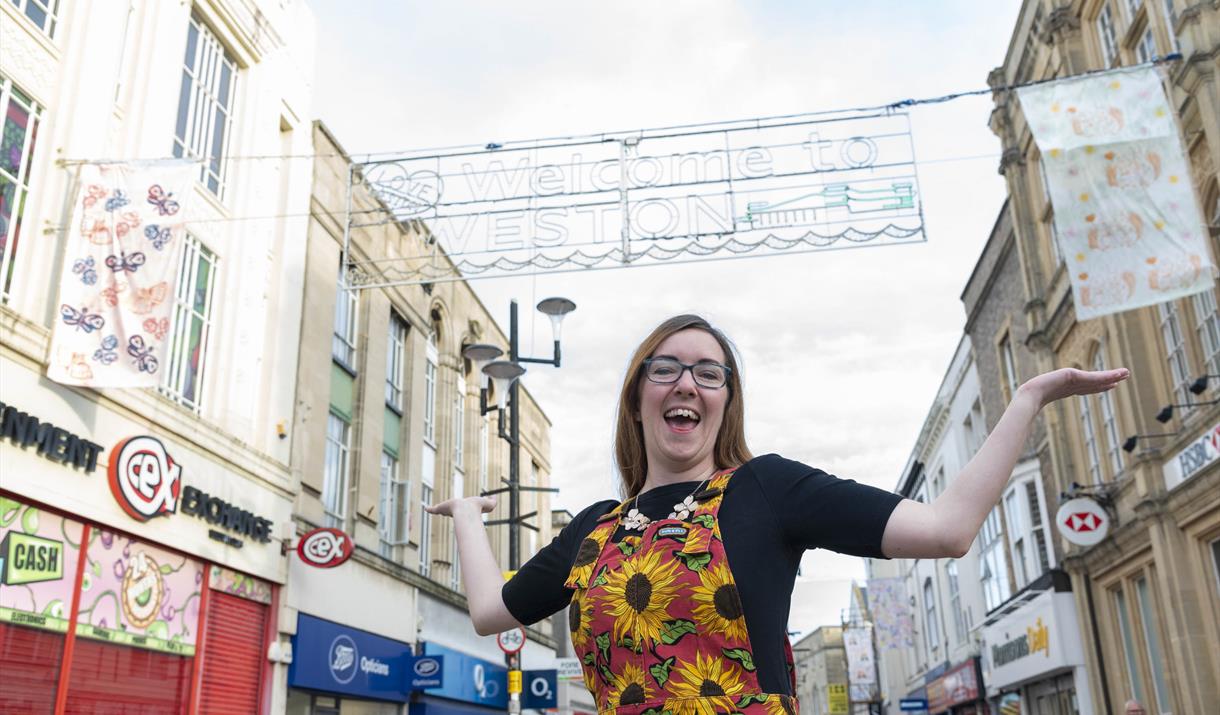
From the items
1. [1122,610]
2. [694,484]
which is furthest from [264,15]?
[1122,610]

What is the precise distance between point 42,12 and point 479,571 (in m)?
12.0

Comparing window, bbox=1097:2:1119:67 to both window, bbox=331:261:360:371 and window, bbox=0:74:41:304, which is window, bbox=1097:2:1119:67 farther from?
window, bbox=0:74:41:304

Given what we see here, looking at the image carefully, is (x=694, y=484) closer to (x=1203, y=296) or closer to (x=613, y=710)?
(x=613, y=710)

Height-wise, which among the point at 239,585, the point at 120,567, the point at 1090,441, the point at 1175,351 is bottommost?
the point at 120,567

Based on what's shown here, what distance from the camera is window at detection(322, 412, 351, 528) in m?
19.1

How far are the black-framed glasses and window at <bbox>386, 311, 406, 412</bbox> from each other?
2074 centimetres

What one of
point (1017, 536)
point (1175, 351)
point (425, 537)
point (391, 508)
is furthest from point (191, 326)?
point (1017, 536)

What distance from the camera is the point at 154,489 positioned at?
1261cm

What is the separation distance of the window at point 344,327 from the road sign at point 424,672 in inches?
241

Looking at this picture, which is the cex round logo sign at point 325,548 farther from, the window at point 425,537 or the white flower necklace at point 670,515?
the white flower necklace at point 670,515

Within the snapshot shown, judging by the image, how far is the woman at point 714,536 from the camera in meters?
1.70

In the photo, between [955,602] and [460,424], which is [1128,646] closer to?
[955,602]

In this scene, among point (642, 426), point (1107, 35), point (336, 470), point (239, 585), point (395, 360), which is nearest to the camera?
point (642, 426)

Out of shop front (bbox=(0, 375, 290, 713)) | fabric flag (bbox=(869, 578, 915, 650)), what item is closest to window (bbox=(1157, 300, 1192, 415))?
shop front (bbox=(0, 375, 290, 713))
